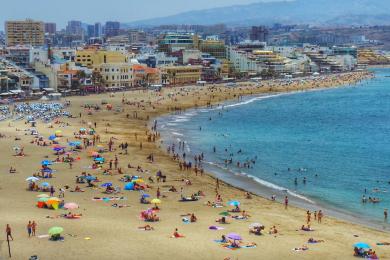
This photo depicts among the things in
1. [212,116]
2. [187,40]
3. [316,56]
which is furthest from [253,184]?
[316,56]

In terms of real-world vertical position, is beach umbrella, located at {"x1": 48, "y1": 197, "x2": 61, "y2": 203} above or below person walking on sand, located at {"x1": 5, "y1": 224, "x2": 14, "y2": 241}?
below

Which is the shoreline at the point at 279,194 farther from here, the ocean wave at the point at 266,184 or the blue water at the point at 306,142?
the blue water at the point at 306,142

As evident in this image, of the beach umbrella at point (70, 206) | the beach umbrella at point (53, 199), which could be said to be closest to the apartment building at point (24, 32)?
the beach umbrella at point (53, 199)

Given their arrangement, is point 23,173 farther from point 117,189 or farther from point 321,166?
point 321,166

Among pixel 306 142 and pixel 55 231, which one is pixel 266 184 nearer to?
pixel 55 231

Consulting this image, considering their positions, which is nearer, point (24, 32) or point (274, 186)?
point (274, 186)

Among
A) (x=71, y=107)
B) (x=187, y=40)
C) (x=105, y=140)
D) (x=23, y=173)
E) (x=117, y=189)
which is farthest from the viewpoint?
(x=187, y=40)

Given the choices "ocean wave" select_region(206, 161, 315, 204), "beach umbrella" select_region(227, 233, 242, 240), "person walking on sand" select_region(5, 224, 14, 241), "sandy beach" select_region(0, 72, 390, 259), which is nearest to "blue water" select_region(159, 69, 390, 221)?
"ocean wave" select_region(206, 161, 315, 204)

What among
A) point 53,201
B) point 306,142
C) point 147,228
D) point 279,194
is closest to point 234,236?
point 147,228

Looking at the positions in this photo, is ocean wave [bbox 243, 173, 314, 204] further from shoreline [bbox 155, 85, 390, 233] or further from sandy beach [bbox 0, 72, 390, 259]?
sandy beach [bbox 0, 72, 390, 259]
